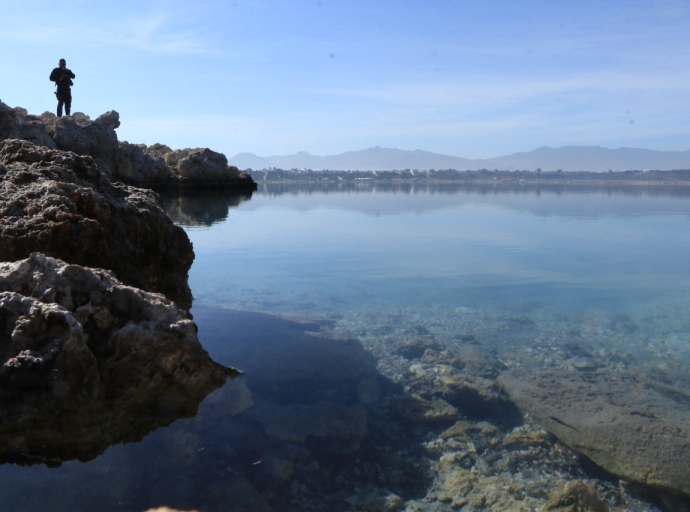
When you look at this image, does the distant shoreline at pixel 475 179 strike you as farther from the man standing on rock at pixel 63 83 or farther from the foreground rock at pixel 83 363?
the foreground rock at pixel 83 363

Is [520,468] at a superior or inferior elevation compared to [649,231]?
inferior

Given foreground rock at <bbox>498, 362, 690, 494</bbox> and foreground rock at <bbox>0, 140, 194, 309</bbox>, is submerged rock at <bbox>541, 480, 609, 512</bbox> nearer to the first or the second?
foreground rock at <bbox>498, 362, 690, 494</bbox>

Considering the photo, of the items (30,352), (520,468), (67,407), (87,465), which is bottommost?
(520,468)

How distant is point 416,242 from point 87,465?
40.3 ft

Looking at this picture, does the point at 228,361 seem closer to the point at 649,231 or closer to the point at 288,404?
the point at 288,404

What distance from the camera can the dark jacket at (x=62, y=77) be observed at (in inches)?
621

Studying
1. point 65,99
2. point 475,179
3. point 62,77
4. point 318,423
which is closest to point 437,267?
point 318,423

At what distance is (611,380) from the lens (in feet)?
18.3

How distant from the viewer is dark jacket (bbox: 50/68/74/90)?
15766 millimetres

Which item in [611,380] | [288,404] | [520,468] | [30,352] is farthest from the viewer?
[611,380]

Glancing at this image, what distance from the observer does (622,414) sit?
4535 mm

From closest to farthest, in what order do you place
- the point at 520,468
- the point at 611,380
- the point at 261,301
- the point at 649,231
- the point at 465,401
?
1. the point at 520,468
2. the point at 465,401
3. the point at 611,380
4. the point at 261,301
5. the point at 649,231

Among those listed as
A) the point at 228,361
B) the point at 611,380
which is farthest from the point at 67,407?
the point at 611,380

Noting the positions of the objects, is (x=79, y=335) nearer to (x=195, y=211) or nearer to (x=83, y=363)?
(x=83, y=363)
